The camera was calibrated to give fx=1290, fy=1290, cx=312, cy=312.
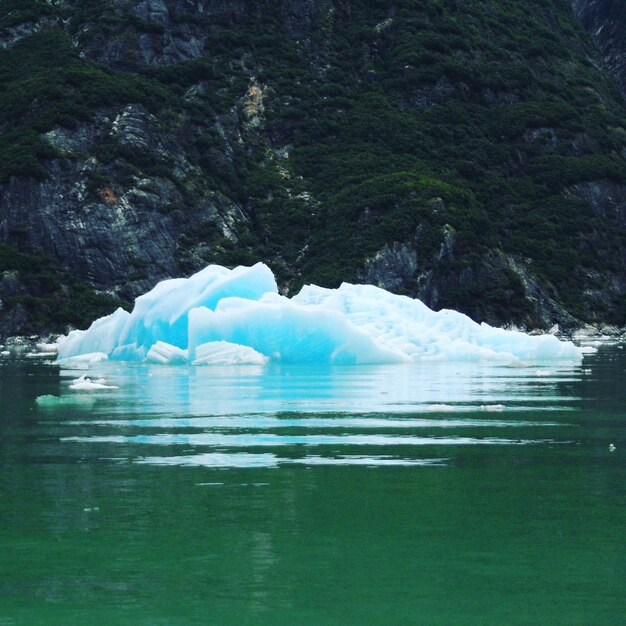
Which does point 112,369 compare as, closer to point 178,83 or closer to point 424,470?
point 424,470

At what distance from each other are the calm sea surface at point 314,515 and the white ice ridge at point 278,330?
2038 centimetres

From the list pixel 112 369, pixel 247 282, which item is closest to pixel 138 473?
pixel 112 369

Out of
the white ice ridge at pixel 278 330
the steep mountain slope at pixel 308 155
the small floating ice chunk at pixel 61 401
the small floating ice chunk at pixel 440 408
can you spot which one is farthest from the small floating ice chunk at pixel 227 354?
the steep mountain slope at pixel 308 155

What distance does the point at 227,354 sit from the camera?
5238cm

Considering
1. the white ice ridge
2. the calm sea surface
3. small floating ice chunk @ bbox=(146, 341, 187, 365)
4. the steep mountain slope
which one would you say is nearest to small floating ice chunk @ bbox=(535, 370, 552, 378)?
the white ice ridge

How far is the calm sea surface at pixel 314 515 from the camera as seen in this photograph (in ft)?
38.9

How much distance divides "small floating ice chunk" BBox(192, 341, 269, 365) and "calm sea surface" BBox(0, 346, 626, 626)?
69.1ft

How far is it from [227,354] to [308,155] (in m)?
88.0

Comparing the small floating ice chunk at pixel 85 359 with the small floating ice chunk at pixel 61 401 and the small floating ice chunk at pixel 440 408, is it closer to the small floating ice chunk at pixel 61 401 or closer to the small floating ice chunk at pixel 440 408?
the small floating ice chunk at pixel 61 401

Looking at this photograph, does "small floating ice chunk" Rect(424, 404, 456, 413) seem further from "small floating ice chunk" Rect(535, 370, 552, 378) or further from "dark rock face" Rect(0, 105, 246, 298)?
"dark rock face" Rect(0, 105, 246, 298)

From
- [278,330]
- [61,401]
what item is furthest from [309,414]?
[278,330]

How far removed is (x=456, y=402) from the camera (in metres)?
32.2

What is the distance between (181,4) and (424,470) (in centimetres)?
13303

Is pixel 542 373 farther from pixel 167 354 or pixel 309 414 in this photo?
pixel 309 414
